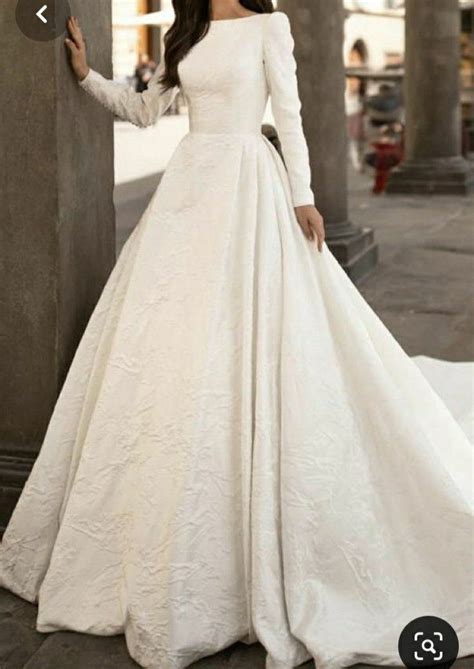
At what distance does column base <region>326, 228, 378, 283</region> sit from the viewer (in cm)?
902

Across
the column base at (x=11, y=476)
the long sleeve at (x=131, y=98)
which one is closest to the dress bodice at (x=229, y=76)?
the long sleeve at (x=131, y=98)

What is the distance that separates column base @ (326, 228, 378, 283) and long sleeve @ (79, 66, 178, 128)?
16.0ft

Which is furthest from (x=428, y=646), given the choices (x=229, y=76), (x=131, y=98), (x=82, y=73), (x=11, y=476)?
(x=82, y=73)

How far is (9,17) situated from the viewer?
3932mm

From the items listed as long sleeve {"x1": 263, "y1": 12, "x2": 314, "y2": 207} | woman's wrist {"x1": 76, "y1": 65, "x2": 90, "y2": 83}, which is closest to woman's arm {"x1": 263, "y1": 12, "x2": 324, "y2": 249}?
long sleeve {"x1": 263, "y1": 12, "x2": 314, "y2": 207}

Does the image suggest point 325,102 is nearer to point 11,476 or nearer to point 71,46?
point 71,46

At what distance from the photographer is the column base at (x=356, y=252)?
29.6 feet

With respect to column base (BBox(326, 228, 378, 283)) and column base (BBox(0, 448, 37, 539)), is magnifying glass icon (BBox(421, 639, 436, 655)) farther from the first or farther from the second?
column base (BBox(326, 228, 378, 283))

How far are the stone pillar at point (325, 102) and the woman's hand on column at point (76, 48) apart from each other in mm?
5107

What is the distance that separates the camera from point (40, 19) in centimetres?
389

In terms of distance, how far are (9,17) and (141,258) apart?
0.88 m

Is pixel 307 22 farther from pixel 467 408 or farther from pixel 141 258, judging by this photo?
pixel 141 258

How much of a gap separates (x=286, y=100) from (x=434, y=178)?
11119 mm

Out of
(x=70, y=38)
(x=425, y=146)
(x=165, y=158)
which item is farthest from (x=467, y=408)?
(x=165, y=158)
